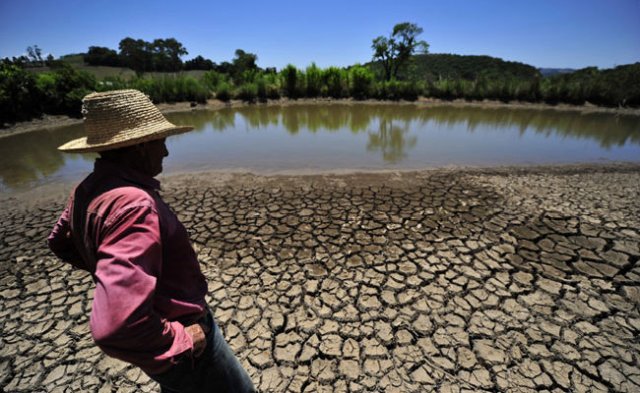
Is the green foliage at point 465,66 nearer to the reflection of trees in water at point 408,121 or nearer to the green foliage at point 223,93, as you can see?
the green foliage at point 223,93

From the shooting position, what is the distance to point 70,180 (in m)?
7.10

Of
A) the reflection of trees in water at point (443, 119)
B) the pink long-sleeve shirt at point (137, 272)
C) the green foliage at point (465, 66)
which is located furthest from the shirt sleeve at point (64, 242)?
the green foliage at point (465, 66)

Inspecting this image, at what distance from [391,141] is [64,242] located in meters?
10.4

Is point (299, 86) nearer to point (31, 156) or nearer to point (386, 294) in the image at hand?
point (31, 156)

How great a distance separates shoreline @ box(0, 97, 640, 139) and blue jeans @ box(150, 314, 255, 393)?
17.6m

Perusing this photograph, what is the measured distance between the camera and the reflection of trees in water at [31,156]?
24.9 ft

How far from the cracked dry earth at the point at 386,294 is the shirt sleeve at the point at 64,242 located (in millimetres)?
1542

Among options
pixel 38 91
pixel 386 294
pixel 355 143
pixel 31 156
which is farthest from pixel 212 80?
pixel 386 294

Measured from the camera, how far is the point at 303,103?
22.4 metres

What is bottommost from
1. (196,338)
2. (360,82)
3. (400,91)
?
(196,338)

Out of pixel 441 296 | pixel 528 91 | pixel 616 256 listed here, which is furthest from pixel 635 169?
pixel 528 91

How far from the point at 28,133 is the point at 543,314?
1876 cm

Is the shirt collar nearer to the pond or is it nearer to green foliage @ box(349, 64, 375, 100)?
the pond

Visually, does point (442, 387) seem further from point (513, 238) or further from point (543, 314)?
point (513, 238)
